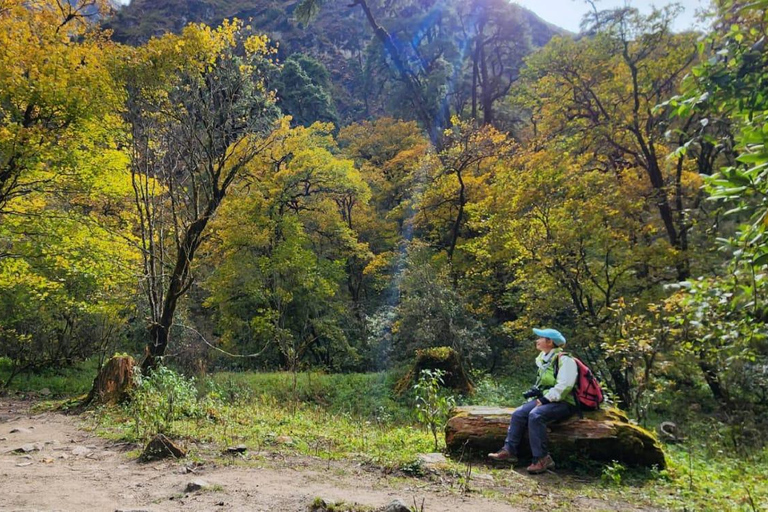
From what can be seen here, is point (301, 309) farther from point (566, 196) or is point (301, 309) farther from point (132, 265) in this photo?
point (566, 196)

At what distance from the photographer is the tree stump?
8.26m

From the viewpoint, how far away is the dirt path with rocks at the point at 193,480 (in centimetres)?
341

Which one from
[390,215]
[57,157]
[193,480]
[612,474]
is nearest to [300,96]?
[390,215]

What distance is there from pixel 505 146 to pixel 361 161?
1196cm

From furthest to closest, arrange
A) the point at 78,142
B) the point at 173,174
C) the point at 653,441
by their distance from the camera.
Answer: the point at 78,142, the point at 173,174, the point at 653,441

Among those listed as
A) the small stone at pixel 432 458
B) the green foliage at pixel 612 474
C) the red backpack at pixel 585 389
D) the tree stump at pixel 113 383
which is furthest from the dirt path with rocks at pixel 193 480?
the tree stump at pixel 113 383

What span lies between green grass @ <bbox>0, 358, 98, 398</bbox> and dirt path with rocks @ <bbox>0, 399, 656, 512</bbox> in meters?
9.14

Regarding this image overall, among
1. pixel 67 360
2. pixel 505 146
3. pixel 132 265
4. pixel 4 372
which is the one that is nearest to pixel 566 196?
pixel 505 146

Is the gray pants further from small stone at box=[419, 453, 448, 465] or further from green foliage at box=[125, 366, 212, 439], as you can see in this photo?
green foliage at box=[125, 366, 212, 439]

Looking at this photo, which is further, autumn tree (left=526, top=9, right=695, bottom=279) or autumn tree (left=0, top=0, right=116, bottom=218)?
autumn tree (left=526, top=9, right=695, bottom=279)

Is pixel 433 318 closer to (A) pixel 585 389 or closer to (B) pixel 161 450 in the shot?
(A) pixel 585 389

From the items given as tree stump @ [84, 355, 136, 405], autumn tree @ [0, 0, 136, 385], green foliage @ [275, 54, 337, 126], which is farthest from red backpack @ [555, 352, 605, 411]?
green foliage @ [275, 54, 337, 126]

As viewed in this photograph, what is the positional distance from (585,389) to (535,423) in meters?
0.81

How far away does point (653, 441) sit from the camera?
4.95m
